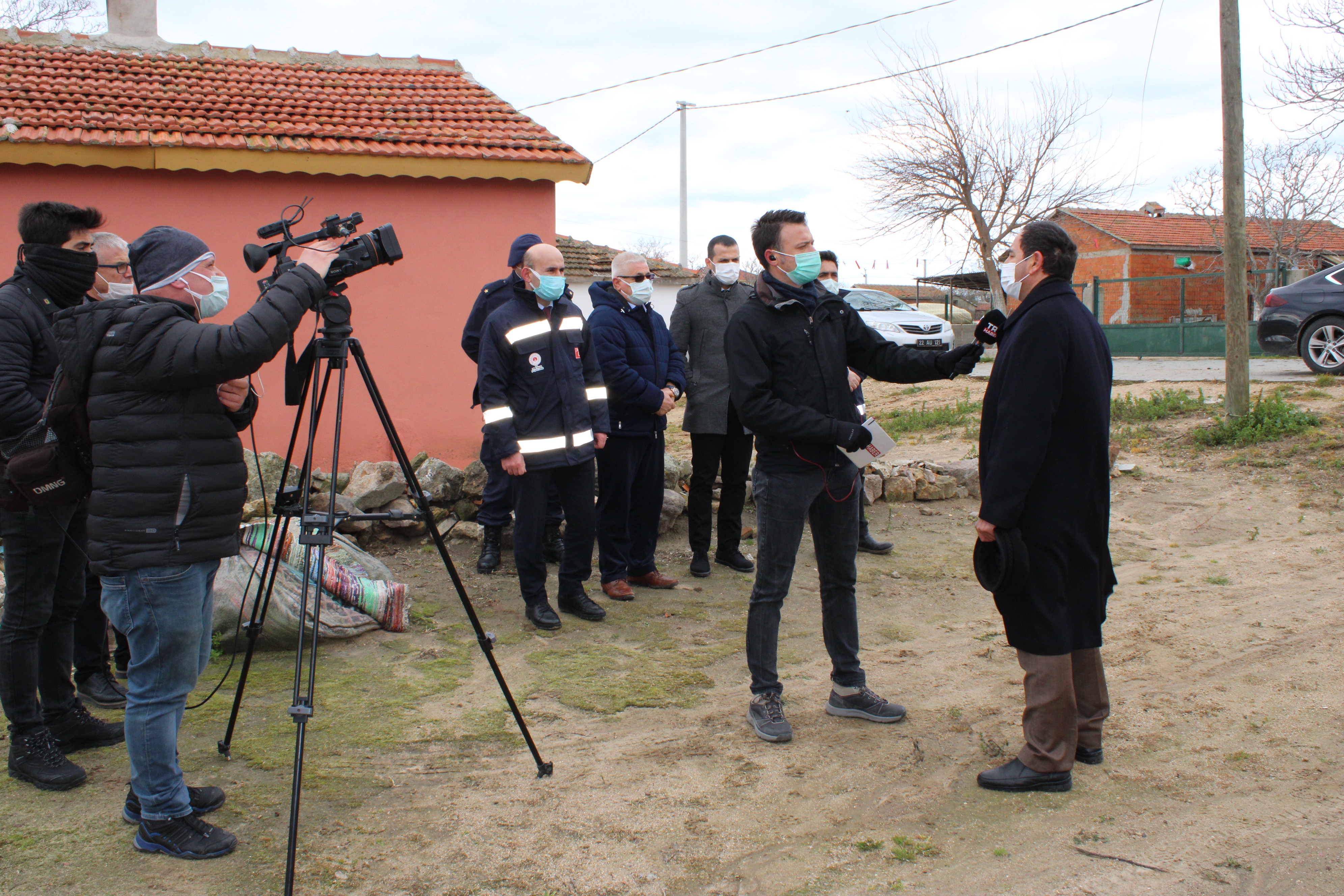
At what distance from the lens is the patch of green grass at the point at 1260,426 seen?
8.65 metres

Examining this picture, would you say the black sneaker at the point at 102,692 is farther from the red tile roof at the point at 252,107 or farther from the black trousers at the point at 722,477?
the red tile roof at the point at 252,107

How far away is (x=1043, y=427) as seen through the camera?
3154 millimetres

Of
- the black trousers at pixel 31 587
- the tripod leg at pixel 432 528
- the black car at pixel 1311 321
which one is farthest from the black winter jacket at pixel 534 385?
the black car at pixel 1311 321

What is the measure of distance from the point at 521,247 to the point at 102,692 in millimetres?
3317

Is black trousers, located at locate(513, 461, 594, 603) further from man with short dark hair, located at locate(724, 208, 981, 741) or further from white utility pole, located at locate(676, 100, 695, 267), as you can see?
white utility pole, located at locate(676, 100, 695, 267)

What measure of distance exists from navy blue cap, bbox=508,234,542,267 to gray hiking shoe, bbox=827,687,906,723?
317 cm

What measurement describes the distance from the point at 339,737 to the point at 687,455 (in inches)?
305

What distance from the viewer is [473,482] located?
7.50 metres

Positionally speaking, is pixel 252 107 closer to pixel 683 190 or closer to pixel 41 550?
pixel 41 550

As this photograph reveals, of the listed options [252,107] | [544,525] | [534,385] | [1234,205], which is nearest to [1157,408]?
[1234,205]

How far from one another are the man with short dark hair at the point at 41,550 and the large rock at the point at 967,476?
671 cm

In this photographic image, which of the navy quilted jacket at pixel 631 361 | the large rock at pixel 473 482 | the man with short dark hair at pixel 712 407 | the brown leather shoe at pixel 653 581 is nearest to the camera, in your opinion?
the navy quilted jacket at pixel 631 361

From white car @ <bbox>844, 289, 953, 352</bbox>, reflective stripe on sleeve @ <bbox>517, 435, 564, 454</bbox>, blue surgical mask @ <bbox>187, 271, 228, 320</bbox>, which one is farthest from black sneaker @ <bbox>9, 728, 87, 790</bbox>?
white car @ <bbox>844, 289, 953, 352</bbox>

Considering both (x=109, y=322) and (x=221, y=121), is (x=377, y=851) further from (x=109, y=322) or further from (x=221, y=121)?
(x=221, y=121)
